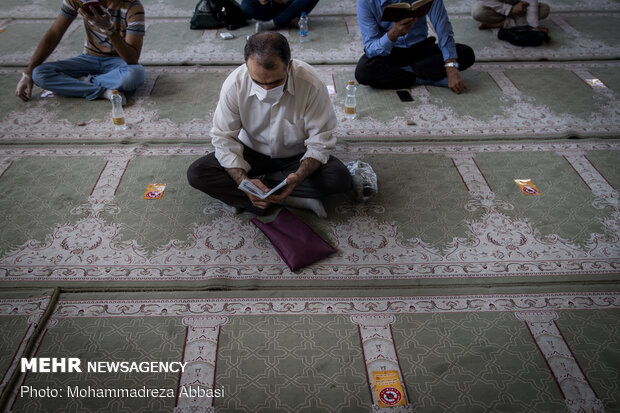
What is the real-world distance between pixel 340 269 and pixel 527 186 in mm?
1186

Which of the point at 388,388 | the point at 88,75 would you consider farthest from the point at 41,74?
the point at 388,388

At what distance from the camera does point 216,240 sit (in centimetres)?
217

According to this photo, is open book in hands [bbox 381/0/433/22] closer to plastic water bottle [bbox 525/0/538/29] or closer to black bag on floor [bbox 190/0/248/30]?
plastic water bottle [bbox 525/0/538/29]

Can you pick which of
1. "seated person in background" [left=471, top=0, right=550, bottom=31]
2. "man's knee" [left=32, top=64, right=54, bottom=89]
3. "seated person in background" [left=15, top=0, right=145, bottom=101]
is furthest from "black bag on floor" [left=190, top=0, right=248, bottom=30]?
"seated person in background" [left=471, top=0, right=550, bottom=31]

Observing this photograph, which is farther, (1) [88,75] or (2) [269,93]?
(1) [88,75]

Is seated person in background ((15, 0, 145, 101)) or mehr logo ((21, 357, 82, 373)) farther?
seated person in background ((15, 0, 145, 101))

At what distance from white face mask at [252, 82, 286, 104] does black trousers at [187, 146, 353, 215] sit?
0.36m

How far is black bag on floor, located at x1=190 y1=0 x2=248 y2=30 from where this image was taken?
4.41 meters

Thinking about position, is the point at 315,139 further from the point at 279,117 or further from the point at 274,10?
the point at 274,10

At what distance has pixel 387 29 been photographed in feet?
10.8

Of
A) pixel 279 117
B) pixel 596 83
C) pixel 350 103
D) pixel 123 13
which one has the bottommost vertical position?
pixel 596 83

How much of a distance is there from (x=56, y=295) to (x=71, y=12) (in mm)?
2038

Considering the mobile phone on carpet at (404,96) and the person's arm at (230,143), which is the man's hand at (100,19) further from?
the mobile phone on carpet at (404,96)

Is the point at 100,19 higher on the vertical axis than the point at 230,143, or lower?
A: higher
